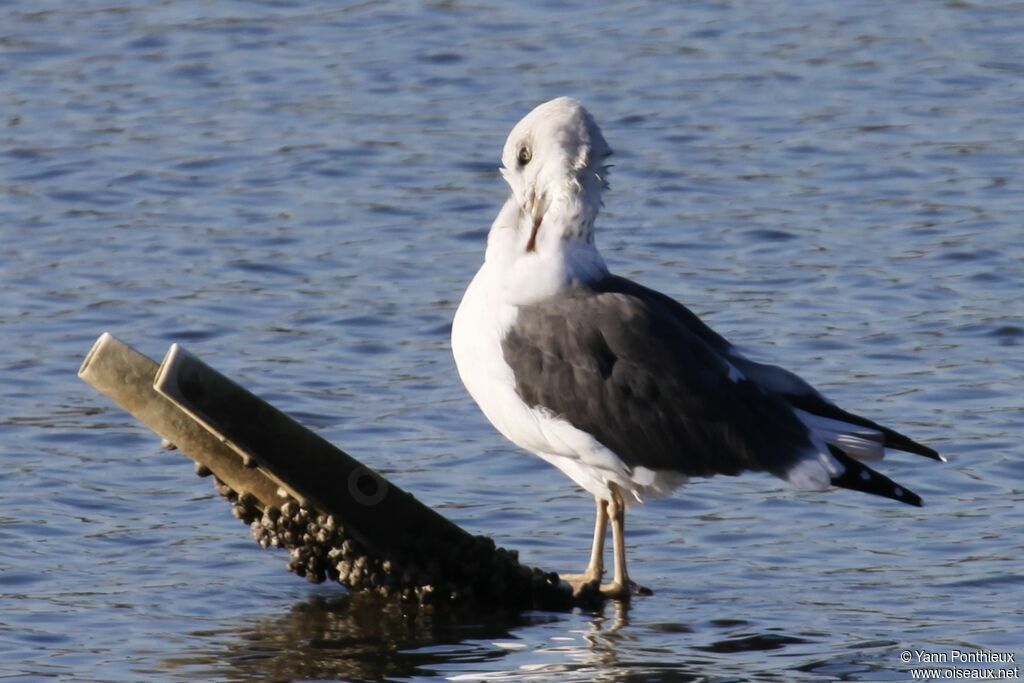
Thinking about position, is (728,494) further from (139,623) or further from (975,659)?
(139,623)

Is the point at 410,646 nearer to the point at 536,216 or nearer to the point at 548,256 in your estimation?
the point at 548,256

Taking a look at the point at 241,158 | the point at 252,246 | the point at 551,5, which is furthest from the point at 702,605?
the point at 551,5

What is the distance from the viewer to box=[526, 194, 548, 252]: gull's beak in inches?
289

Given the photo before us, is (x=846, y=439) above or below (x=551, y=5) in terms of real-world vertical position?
below

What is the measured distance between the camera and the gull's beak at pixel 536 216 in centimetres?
733

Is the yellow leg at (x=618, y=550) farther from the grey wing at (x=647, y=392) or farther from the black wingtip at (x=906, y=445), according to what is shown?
the black wingtip at (x=906, y=445)

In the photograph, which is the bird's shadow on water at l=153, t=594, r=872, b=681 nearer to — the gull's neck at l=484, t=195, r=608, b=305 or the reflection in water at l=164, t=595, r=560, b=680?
the reflection in water at l=164, t=595, r=560, b=680

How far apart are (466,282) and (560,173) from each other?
13.0 ft

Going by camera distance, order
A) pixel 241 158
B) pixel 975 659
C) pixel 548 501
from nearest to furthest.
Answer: pixel 975 659 → pixel 548 501 → pixel 241 158

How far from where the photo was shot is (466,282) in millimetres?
11211

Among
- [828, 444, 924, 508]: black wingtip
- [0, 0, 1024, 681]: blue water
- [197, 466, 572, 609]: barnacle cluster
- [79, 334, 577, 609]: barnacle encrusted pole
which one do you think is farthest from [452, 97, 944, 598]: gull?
[0, 0, 1024, 681]: blue water

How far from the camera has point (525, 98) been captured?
14.5 m

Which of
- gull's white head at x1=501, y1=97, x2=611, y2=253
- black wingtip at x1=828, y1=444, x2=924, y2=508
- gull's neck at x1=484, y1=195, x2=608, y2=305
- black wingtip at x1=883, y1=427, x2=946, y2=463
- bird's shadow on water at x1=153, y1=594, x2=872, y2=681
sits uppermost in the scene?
gull's white head at x1=501, y1=97, x2=611, y2=253

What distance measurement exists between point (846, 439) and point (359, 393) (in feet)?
10.4
